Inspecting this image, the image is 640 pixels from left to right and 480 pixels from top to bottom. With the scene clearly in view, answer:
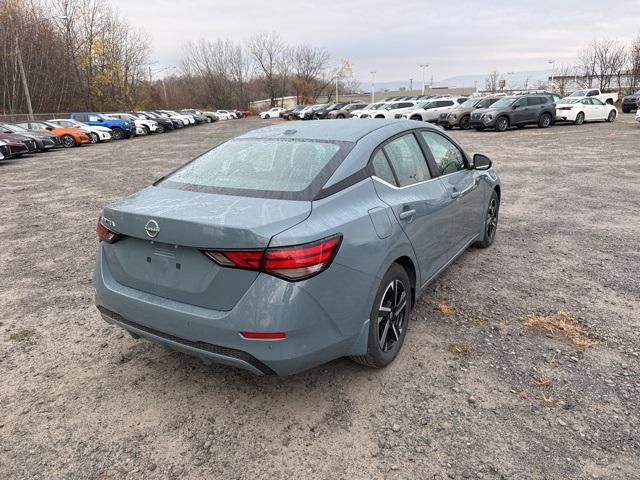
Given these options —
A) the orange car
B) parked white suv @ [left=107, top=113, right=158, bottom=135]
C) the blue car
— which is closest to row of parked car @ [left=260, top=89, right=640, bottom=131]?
the orange car

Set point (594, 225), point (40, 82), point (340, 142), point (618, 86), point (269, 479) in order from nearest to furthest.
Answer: point (269, 479)
point (340, 142)
point (594, 225)
point (40, 82)
point (618, 86)

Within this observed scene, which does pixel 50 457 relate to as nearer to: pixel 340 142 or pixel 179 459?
pixel 179 459

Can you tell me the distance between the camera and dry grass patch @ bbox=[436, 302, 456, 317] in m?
3.81

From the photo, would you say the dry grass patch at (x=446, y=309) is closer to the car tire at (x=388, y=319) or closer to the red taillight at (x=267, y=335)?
the car tire at (x=388, y=319)

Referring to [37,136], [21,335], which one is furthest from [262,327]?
[37,136]

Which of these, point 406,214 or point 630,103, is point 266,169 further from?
point 630,103

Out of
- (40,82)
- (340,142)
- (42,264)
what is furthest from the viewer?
(40,82)

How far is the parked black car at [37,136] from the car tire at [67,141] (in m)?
1.37

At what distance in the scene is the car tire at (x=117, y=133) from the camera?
1085 inches

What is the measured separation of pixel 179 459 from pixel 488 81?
110m

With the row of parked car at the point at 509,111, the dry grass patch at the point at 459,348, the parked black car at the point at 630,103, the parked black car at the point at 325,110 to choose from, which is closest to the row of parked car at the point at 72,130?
the parked black car at the point at 325,110

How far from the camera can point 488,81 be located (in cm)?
9894

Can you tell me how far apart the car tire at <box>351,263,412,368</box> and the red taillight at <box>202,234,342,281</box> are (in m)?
0.62

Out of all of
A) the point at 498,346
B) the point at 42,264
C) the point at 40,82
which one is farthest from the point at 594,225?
the point at 40,82
